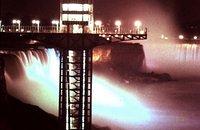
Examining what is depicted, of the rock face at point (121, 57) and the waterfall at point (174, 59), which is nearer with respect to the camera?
the rock face at point (121, 57)

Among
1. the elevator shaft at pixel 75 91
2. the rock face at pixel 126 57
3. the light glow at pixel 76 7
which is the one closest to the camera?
the light glow at pixel 76 7

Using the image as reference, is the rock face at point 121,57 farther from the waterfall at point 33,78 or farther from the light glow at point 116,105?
the waterfall at point 33,78

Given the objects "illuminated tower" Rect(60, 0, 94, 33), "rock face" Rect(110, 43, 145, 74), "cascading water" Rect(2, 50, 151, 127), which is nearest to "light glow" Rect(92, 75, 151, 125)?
"cascading water" Rect(2, 50, 151, 127)

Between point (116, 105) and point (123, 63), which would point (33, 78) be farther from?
point (123, 63)

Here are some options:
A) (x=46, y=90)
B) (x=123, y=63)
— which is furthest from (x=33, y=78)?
(x=123, y=63)

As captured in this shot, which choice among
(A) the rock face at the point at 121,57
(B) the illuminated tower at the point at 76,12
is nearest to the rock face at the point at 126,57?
(A) the rock face at the point at 121,57

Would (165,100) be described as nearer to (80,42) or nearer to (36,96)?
(36,96)

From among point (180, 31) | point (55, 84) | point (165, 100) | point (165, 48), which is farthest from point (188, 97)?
point (180, 31)

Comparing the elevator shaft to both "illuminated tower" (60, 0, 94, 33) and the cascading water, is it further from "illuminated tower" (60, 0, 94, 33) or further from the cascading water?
the cascading water

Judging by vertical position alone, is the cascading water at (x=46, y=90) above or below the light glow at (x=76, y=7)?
below
